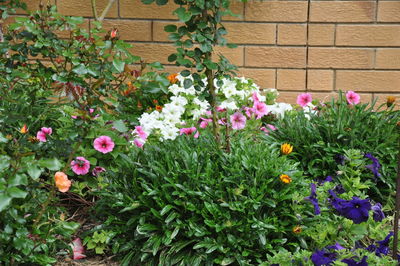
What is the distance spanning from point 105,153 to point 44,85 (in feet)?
1.82

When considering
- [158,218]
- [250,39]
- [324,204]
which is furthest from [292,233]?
[250,39]

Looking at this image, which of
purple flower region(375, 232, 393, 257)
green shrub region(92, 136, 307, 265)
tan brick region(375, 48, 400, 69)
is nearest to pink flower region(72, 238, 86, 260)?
green shrub region(92, 136, 307, 265)

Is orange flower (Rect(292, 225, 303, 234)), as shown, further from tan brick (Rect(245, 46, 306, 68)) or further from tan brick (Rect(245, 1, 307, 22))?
tan brick (Rect(245, 1, 307, 22))

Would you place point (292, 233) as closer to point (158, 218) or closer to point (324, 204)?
point (324, 204)

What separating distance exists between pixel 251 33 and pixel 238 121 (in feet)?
3.65

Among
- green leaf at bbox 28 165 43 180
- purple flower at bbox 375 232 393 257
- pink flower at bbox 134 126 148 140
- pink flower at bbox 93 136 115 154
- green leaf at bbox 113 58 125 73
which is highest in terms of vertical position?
green leaf at bbox 113 58 125 73

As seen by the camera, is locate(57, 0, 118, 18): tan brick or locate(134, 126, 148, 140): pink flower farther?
locate(57, 0, 118, 18): tan brick

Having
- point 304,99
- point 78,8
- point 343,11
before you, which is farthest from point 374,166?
point 78,8

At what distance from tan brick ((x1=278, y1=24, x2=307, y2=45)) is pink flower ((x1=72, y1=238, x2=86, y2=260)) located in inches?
86.8

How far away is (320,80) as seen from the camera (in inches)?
152

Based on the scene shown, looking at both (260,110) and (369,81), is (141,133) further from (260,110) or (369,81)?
(369,81)

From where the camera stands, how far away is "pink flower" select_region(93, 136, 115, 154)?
2.47 m

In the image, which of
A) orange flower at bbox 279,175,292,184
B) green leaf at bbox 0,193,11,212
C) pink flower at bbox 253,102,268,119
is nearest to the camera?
green leaf at bbox 0,193,11,212

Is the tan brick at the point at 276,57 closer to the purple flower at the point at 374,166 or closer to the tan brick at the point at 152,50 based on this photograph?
the tan brick at the point at 152,50
